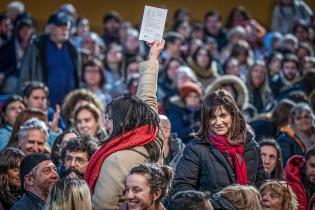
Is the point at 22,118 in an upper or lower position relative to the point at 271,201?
upper

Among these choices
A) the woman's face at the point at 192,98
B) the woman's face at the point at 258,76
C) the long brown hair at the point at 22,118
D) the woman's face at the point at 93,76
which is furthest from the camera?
the woman's face at the point at 258,76

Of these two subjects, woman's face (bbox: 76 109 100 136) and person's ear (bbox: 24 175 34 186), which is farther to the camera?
woman's face (bbox: 76 109 100 136)

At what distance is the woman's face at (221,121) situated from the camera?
24.0ft

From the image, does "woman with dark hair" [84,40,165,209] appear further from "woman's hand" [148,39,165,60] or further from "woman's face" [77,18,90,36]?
"woman's face" [77,18,90,36]

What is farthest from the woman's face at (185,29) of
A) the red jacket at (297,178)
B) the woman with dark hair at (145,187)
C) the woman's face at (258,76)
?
the woman with dark hair at (145,187)

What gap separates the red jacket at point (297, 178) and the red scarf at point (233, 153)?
134cm

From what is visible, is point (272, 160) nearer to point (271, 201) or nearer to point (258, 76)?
point (271, 201)

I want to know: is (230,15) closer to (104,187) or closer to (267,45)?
(267,45)

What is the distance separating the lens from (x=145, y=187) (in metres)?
6.44

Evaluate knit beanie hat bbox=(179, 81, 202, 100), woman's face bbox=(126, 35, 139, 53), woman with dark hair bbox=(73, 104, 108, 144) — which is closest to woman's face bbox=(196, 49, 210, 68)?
woman's face bbox=(126, 35, 139, 53)

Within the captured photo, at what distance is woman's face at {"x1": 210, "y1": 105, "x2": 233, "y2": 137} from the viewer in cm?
732

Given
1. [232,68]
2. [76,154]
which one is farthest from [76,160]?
[232,68]

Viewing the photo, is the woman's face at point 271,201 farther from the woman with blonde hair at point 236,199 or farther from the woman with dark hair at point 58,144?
the woman with dark hair at point 58,144

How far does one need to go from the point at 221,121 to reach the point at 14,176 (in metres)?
1.92
